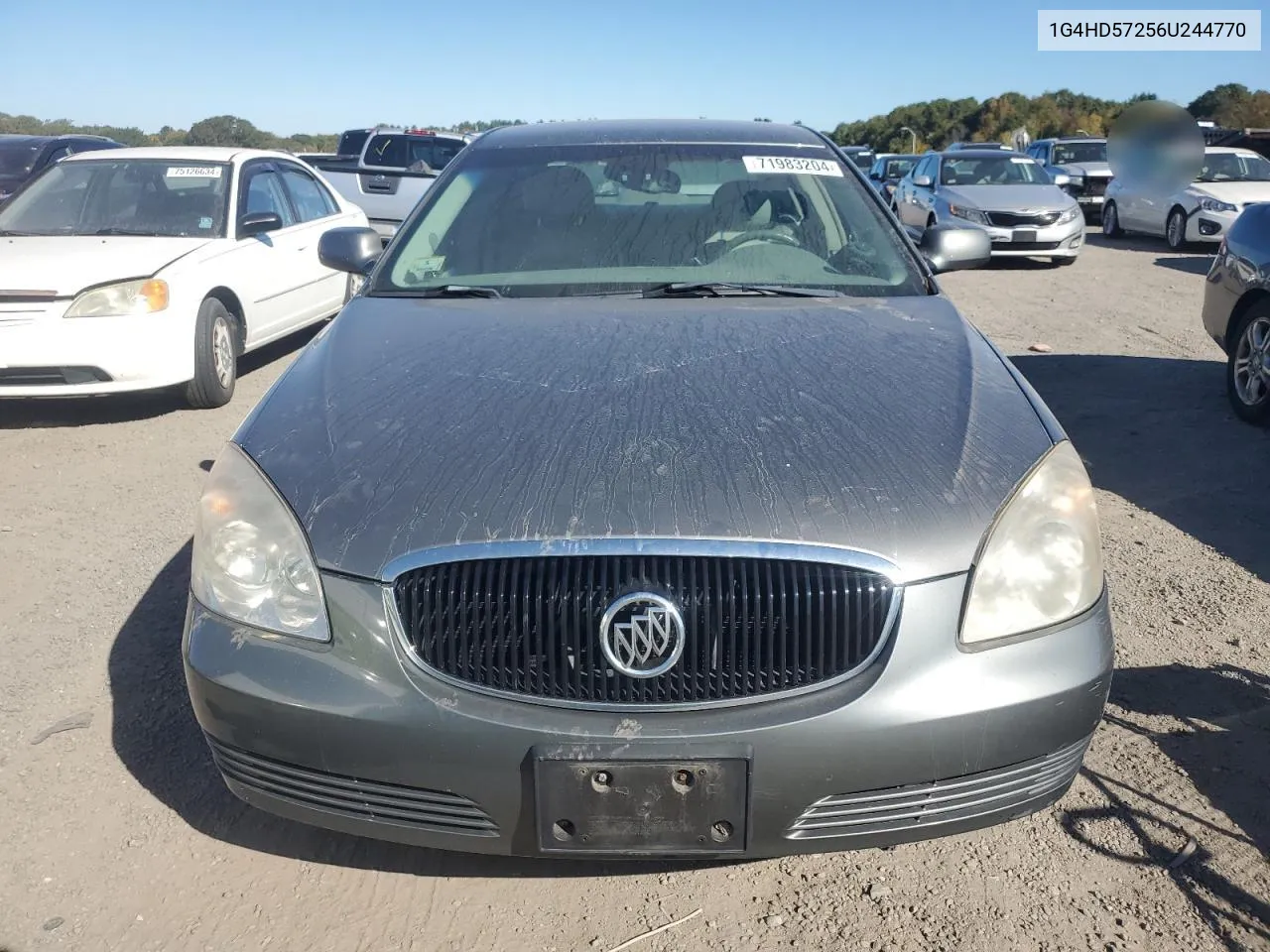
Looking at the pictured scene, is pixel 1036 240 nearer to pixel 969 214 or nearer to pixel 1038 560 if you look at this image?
pixel 969 214

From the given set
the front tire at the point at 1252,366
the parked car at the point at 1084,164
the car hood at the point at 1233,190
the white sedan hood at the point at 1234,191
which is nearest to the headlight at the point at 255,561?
the front tire at the point at 1252,366

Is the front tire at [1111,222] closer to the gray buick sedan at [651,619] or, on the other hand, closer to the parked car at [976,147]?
the parked car at [976,147]

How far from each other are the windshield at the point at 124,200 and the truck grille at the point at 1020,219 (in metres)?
9.47

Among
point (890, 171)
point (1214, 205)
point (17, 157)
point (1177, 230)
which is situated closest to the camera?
point (17, 157)

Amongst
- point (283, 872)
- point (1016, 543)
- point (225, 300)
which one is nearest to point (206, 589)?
point (283, 872)

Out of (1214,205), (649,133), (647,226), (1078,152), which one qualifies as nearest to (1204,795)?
(647,226)

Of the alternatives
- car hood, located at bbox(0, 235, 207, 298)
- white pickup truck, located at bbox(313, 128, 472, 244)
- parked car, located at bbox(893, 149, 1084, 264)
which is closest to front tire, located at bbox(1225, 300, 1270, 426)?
car hood, located at bbox(0, 235, 207, 298)

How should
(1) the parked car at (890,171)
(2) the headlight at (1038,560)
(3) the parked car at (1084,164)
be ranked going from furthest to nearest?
1. (1) the parked car at (890,171)
2. (3) the parked car at (1084,164)
3. (2) the headlight at (1038,560)

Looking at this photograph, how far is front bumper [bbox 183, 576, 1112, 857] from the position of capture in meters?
1.84

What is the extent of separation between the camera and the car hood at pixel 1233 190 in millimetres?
13812

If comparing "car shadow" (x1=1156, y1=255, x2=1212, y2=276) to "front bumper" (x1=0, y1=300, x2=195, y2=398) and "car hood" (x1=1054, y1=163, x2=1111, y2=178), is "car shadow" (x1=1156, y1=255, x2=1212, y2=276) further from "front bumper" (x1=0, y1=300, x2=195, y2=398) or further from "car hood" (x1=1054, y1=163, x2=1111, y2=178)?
"front bumper" (x1=0, y1=300, x2=195, y2=398)

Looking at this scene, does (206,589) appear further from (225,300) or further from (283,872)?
(225,300)

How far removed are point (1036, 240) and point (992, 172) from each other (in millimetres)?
2089

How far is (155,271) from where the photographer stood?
5.93 metres
